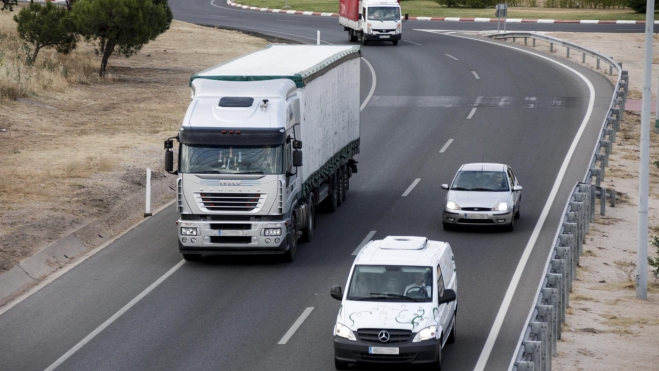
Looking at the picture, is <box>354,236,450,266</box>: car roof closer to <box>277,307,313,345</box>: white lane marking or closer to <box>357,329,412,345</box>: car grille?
<box>357,329,412,345</box>: car grille

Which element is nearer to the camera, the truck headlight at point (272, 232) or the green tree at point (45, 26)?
the truck headlight at point (272, 232)

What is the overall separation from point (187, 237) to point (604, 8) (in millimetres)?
66694

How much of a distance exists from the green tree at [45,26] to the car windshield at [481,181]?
81.3 ft

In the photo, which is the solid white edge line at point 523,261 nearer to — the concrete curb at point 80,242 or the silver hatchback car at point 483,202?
the silver hatchback car at point 483,202

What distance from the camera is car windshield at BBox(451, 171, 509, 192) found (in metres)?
25.8

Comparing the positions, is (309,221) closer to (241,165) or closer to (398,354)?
(241,165)

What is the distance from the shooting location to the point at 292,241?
891 inches

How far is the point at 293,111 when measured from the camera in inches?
890

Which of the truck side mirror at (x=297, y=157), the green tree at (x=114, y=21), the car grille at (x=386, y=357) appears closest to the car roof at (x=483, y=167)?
the truck side mirror at (x=297, y=157)

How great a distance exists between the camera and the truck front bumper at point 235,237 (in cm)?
2184

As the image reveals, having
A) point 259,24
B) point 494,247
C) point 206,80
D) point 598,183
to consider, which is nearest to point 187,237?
point 206,80

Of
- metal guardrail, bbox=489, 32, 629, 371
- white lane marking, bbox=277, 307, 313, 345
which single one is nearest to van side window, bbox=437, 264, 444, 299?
metal guardrail, bbox=489, 32, 629, 371

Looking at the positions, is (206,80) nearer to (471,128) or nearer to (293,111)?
(293,111)

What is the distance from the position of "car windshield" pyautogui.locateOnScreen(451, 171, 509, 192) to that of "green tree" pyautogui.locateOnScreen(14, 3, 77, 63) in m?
24.8
